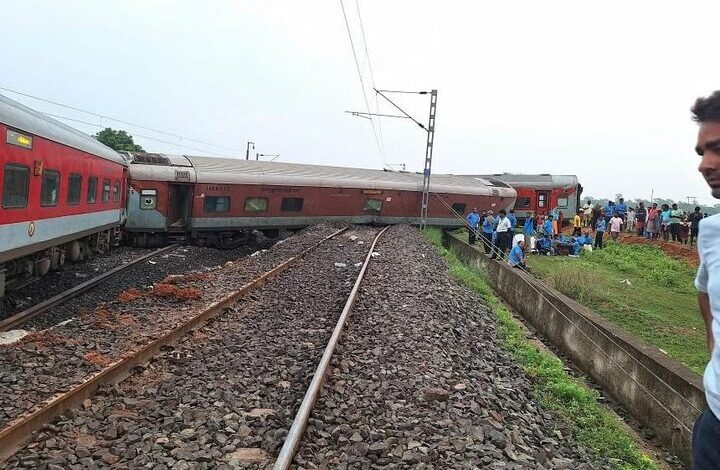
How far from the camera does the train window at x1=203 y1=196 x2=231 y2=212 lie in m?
19.1

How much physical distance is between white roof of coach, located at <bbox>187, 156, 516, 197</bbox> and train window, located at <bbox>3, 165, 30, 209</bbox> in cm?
1066

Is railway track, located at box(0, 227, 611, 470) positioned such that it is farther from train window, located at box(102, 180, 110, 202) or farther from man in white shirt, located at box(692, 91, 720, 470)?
train window, located at box(102, 180, 110, 202)

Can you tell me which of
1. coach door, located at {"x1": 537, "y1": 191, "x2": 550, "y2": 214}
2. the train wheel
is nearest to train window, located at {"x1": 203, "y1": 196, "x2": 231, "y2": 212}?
the train wheel

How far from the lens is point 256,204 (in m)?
20.8

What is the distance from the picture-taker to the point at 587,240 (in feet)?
67.7

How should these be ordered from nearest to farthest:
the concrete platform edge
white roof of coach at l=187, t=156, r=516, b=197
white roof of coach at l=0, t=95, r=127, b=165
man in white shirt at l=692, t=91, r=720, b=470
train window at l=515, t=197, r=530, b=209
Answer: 1. man in white shirt at l=692, t=91, r=720, b=470
2. the concrete platform edge
3. white roof of coach at l=0, t=95, r=127, b=165
4. white roof of coach at l=187, t=156, r=516, b=197
5. train window at l=515, t=197, r=530, b=209

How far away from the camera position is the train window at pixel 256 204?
20.5 metres

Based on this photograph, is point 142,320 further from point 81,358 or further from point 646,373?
point 646,373

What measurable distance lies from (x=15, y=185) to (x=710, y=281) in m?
8.49

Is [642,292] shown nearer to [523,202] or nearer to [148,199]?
[148,199]

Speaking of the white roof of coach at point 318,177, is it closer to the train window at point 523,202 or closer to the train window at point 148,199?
the train window at point 148,199

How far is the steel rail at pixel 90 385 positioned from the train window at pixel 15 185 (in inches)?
118

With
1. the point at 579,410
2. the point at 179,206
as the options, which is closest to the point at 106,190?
the point at 179,206

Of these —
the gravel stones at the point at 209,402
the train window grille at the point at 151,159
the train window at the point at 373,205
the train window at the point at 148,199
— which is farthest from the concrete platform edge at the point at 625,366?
the train window at the point at 373,205
